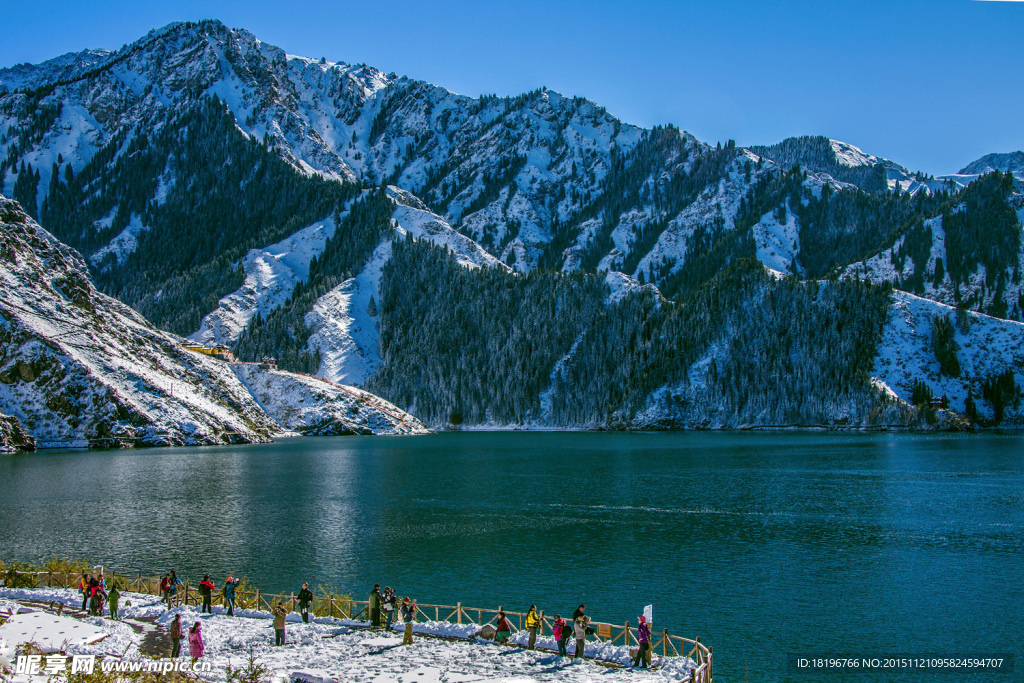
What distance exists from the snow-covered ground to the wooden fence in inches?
44.6

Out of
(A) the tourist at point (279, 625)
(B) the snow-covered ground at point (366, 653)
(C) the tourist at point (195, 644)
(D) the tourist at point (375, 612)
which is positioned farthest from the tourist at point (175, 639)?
(D) the tourist at point (375, 612)

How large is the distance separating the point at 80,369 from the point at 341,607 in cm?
13891

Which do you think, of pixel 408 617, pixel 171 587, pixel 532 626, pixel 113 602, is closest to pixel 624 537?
pixel 532 626

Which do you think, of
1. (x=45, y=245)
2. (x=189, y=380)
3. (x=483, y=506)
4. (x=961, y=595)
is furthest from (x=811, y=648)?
(x=45, y=245)

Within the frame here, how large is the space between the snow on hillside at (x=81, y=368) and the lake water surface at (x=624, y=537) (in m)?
31.6

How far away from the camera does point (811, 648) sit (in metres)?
42.4

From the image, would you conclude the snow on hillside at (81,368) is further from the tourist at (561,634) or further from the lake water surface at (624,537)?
the tourist at (561,634)

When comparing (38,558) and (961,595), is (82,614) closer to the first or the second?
(38,558)

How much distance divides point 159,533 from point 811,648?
56.4m

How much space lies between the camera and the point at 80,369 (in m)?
162

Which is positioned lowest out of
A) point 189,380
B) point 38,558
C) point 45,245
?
point 38,558

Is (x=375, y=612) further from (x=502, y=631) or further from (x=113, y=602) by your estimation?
(x=113, y=602)

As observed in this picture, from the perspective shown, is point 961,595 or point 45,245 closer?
point 961,595

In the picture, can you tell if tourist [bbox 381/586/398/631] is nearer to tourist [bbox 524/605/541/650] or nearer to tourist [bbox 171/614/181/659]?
tourist [bbox 524/605/541/650]
